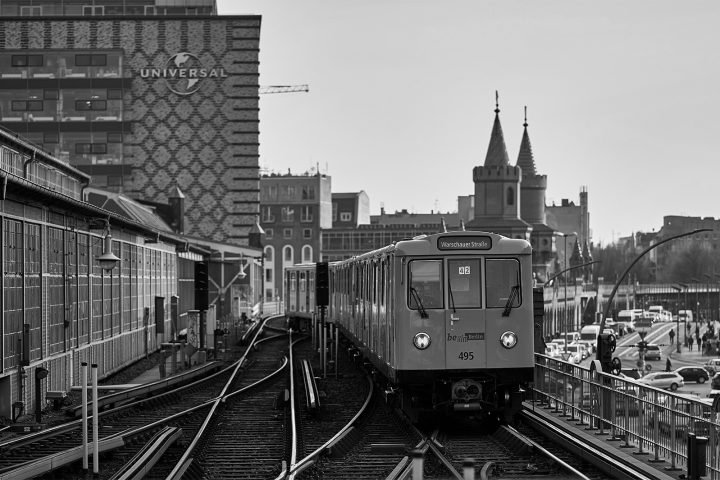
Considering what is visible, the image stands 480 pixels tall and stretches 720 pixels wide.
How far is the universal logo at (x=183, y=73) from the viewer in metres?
92.2

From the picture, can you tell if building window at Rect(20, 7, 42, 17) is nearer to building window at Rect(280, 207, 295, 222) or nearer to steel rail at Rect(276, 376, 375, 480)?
building window at Rect(280, 207, 295, 222)

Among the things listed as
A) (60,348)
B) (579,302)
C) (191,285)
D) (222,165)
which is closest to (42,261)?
(60,348)

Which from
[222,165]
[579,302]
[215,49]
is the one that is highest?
[215,49]

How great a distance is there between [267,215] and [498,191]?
28211 mm

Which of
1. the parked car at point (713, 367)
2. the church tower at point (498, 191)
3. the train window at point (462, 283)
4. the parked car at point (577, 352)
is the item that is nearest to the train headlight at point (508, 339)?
the train window at point (462, 283)

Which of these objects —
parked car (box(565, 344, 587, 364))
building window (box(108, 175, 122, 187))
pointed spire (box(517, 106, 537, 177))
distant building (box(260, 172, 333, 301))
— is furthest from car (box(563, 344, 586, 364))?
pointed spire (box(517, 106, 537, 177))

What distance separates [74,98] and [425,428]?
77.5m

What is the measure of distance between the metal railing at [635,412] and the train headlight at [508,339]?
1.43m

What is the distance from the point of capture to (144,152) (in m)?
92.6

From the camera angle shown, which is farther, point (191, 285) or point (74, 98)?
point (74, 98)

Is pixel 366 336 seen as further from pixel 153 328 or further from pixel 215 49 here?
pixel 215 49

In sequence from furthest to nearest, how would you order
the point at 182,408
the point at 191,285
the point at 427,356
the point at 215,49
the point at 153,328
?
1. the point at 215,49
2. the point at 191,285
3. the point at 153,328
4. the point at 182,408
5. the point at 427,356

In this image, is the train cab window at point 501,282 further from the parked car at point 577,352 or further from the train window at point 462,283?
the parked car at point 577,352

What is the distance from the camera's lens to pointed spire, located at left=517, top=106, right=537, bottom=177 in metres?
172
